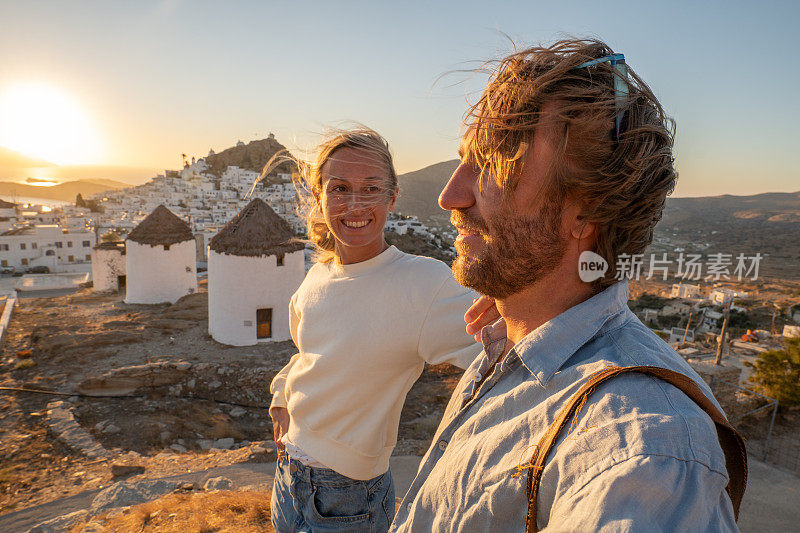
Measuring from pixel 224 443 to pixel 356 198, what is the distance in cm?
689

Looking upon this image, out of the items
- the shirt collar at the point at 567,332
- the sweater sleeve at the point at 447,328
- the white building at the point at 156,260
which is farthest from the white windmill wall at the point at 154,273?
the shirt collar at the point at 567,332

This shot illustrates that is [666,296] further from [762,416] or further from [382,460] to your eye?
[382,460]

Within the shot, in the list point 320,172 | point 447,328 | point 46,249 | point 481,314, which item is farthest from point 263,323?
point 46,249

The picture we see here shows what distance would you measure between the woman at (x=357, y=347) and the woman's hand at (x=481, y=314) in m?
0.30

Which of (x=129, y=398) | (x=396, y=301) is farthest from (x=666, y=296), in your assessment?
(x=396, y=301)

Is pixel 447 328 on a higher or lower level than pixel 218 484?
higher

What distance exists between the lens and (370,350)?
1970mm

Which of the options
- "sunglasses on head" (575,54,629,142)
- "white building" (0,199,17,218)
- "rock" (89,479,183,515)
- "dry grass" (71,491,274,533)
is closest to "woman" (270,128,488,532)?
"sunglasses on head" (575,54,629,142)

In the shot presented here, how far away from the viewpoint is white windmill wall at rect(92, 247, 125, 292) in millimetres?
20109

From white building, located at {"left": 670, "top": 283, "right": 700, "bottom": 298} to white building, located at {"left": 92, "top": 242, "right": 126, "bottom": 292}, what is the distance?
111 feet

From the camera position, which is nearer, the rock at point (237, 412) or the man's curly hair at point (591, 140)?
the man's curly hair at point (591, 140)

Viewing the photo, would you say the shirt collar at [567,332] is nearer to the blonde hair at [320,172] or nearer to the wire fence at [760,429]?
the blonde hair at [320,172]

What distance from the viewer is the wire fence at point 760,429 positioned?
7.46m

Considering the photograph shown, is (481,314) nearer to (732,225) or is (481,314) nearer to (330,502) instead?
(330,502)
